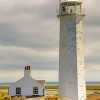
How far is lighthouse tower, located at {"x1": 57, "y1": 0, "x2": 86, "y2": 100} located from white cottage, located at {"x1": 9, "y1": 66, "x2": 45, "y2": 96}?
264 cm

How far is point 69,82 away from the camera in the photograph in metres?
38.9

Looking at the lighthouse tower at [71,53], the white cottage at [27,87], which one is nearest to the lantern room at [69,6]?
the lighthouse tower at [71,53]

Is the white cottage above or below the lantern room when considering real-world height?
below

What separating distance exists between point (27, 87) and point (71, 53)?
552 cm

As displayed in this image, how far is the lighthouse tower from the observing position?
38.7 m

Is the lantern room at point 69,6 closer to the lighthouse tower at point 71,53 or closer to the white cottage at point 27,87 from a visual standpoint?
the lighthouse tower at point 71,53

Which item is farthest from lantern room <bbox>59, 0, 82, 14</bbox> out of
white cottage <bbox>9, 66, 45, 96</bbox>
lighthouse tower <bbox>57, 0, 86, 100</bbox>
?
white cottage <bbox>9, 66, 45, 96</bbox>

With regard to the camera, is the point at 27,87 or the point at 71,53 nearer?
the point at 71,53

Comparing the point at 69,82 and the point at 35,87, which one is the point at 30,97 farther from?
the point at 69,82

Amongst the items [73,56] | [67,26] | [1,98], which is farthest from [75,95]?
[1,98]

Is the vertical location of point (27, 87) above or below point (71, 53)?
below

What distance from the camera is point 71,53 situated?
38.8m

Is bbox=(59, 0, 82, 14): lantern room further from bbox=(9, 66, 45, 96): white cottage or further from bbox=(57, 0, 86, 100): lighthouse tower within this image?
bbox=(9, 66, 45, 96): white cottage

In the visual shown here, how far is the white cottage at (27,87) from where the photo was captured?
41.0 meters
